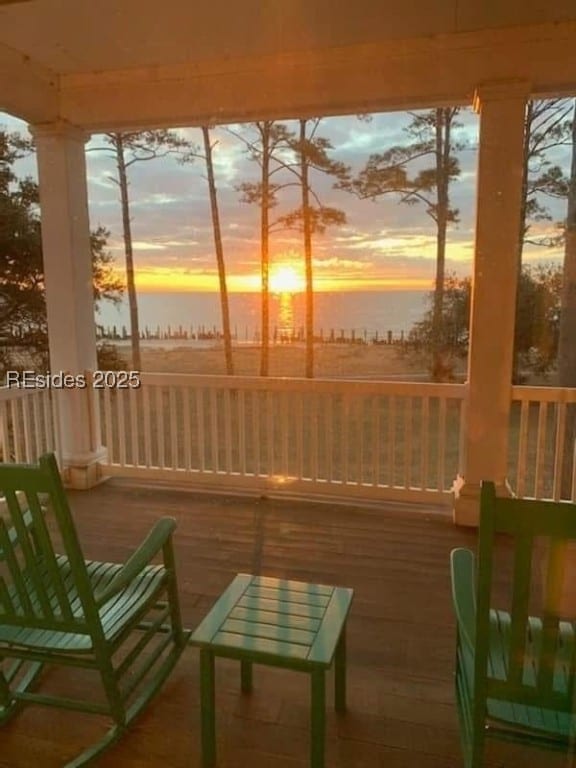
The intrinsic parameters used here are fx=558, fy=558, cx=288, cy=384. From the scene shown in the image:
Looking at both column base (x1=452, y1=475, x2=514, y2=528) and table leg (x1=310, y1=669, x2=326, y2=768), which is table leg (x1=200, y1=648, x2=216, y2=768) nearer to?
table leg (x1=310, y1=669, x2=326, y2=768)

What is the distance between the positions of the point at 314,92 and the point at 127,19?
104 cm

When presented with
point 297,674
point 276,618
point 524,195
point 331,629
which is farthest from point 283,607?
point 524,195

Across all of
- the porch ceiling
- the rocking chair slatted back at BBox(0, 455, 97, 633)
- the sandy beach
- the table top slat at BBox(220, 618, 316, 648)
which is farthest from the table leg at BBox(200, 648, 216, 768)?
the porch ceiling

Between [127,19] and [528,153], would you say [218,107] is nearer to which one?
[127,19]

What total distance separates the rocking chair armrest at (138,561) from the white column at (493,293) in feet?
6.54

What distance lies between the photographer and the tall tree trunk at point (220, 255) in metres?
4.02

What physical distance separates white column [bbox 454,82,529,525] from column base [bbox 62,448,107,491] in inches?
96.9

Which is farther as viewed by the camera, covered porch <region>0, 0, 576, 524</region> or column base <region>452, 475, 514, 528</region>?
column base <region>452, 475, 514, 528</region>

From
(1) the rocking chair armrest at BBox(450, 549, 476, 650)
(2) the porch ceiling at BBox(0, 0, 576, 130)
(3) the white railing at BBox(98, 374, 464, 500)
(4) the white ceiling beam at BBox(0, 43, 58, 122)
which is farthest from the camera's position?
(3) the white railing at BBox(98, 374, 464, 500)

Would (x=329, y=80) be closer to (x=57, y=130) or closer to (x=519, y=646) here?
(x=57, y=130)

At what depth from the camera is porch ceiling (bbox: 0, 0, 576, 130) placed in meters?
2.68

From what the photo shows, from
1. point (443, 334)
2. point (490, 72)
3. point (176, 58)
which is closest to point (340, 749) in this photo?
point (443, 334)

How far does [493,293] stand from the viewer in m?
3.05

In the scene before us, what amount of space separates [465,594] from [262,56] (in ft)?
9.86
